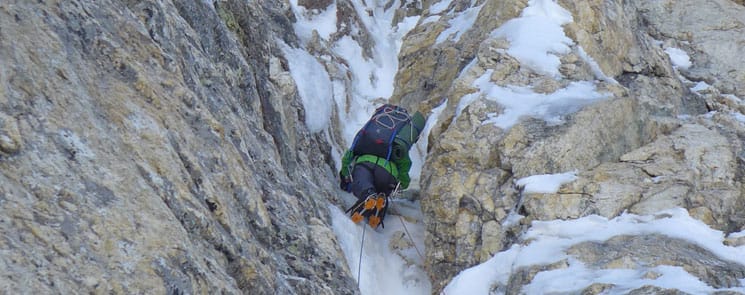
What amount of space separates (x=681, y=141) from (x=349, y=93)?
293 inches

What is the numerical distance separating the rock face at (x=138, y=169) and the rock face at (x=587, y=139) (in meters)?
1.76

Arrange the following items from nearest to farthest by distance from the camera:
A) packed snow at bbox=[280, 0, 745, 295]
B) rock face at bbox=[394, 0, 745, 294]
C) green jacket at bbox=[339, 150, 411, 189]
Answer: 1. packed snow at bbox=[280, 0, 745, 295]
2. rock face at bbox=[394, 0, 745, 294]
3. green jacket at bbox=[339, 150, 411, 189]

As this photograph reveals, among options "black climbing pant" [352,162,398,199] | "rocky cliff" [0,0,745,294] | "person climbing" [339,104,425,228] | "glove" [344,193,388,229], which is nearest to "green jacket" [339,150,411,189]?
"person climbing" [339,104,425,228]

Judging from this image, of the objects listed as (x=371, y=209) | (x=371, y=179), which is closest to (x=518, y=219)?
(x=371, y=209)

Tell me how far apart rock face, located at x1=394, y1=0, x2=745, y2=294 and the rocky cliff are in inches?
1.0

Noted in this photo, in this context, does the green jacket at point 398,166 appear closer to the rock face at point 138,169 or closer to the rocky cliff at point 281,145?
the rocky cliff at point 281,145

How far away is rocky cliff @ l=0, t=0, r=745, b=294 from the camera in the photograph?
3.39m

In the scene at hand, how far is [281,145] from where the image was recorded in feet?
23.7

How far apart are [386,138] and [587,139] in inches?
96.3

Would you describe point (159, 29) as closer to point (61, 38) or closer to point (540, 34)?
point (61, 38)

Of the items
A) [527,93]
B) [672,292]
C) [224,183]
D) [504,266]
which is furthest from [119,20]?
[527,93]

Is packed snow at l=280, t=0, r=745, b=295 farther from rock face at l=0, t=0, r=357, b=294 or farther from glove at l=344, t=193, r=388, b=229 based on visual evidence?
rock face at l=0, t=0, r=357, b=294

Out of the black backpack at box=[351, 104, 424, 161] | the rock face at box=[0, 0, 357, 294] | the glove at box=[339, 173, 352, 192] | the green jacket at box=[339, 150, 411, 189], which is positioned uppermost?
the rock face at box=[0, 0, 357, 294]

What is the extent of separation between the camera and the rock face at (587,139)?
657cm
